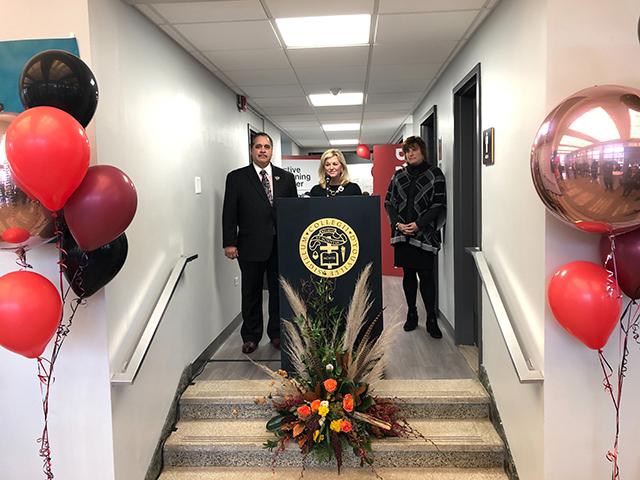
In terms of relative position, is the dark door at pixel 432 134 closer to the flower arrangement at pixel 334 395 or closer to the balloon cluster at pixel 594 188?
the flower arrangement at pixel 334 395

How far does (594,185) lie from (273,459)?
2.11 m

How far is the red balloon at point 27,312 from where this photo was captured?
6.01 ft

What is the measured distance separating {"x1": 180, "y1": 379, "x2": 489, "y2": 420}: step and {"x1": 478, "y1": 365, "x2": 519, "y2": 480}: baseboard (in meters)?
0.04

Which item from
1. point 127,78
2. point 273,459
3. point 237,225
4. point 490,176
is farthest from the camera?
point 237,225

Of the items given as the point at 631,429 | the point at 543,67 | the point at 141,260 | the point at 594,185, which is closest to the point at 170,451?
the point at 141,260

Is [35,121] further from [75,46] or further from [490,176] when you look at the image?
[490,176]

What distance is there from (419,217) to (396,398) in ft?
4.89

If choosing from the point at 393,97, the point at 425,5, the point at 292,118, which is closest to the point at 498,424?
the point at 425,5

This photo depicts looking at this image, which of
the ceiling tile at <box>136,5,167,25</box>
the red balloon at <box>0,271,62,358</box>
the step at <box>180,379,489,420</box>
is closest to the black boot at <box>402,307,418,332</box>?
the step at <box>180,379,489,420</box>

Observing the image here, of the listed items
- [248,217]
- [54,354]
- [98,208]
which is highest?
[98,208]

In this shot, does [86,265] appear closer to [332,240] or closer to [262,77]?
[332,240]

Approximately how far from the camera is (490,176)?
306 cm

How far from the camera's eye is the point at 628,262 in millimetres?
1966

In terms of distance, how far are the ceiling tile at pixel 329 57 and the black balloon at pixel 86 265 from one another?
214 centimetres
